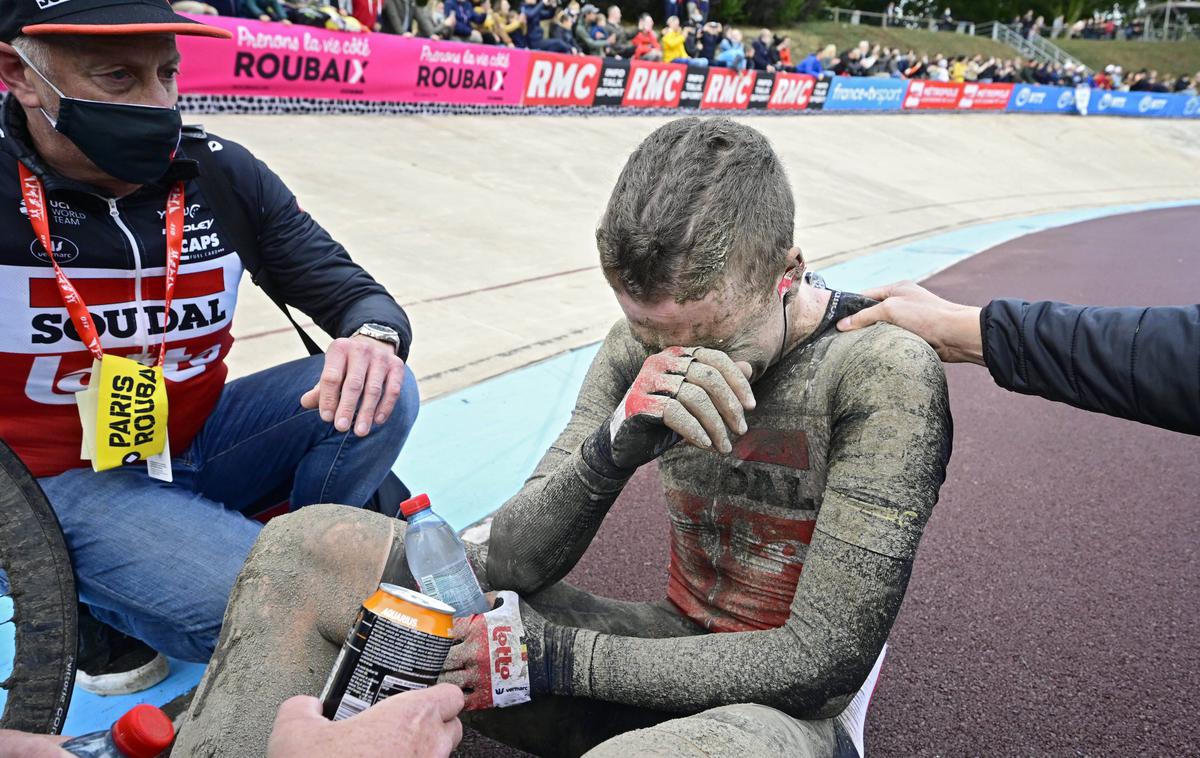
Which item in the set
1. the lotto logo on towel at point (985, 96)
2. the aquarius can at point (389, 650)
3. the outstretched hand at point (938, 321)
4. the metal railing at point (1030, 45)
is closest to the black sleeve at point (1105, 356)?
the outstretched hand at point (938, 321)

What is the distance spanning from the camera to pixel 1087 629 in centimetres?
313

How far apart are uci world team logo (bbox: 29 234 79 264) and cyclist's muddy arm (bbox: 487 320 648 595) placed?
4.15 feet

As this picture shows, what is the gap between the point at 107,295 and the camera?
89.3 inches

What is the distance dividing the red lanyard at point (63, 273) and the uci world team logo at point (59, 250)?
12 mm

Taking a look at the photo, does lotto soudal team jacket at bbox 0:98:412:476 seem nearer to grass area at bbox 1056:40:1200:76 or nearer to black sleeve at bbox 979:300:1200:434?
black sleeve at bbox 979:300:1200:434

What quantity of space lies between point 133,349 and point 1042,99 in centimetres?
3299

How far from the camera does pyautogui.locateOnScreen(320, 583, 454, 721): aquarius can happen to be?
135 cm

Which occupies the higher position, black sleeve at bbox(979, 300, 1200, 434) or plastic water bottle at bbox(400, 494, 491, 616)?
black sleeve at bbox(979, 300, 1200, 434)

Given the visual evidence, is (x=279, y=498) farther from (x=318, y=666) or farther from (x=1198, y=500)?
(x=1198, y=500)

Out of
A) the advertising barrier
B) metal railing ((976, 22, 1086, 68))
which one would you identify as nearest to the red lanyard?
the advertising barrier

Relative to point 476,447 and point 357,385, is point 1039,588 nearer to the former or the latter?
point 476,447

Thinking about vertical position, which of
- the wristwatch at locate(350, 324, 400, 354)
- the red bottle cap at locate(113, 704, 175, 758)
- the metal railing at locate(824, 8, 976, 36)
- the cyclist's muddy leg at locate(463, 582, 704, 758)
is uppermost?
the metal railing at locate(824, 8, 976, 36)

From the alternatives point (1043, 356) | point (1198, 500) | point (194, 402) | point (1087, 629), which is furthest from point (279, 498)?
point (1198, 500)

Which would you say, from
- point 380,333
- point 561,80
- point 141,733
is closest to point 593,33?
point 561,80
